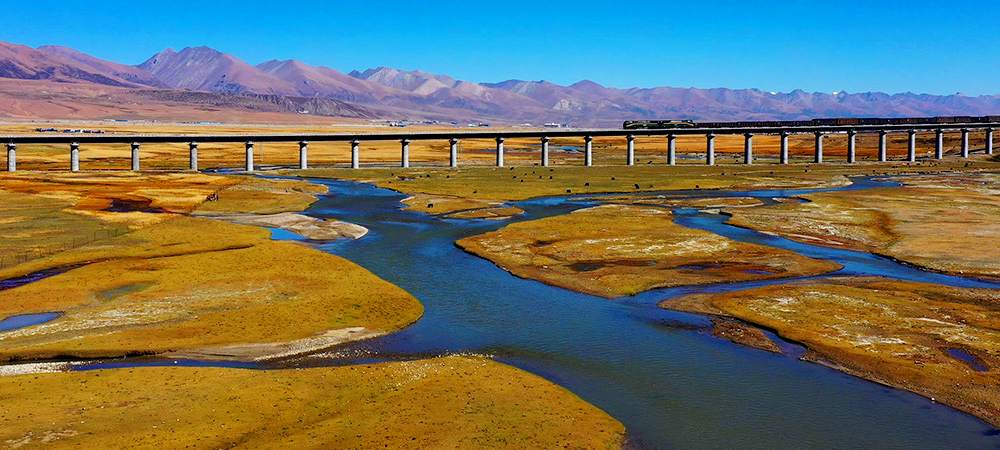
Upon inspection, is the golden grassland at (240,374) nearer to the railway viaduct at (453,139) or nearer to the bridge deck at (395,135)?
the bridge deck at (395,135)

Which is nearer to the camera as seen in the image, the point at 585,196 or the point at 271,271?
the point at 271,271

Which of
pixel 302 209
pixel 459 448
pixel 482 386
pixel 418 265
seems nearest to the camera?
pixel 459 448

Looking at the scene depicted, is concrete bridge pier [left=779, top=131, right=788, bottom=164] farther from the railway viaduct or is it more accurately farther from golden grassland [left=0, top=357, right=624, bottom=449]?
golden grassland [left=0, top=357, right=624, bottom=449]

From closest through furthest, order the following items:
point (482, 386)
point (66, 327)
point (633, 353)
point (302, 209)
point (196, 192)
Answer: point (482, 386), point (633, 353), point (66, 327), point (302, 209), point (196, 192)

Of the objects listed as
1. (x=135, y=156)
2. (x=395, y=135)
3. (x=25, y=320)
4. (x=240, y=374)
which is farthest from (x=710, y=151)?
(x=240, y=374)

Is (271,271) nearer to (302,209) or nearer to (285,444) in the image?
(285,444)

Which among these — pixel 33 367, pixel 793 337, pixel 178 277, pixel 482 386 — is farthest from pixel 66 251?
pixel 793 337

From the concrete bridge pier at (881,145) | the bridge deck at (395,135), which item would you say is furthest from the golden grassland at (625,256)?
the concrete bridge pier at (881,145)
